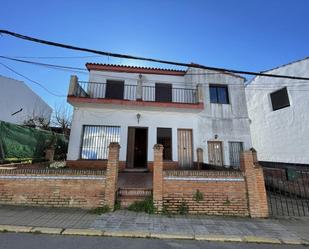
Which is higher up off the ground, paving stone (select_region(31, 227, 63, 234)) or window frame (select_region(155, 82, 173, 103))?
window frame (select_region(155, 82, 173, 103))

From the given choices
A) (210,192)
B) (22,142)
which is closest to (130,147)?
(22,142)

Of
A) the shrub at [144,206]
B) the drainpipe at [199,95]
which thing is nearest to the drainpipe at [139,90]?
the drainpipe at [199,95]

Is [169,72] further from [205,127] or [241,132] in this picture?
[241,132]

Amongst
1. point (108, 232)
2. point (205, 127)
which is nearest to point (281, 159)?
point (205, 127)

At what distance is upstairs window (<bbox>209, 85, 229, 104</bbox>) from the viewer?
11609 mm

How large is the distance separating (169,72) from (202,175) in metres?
8.26

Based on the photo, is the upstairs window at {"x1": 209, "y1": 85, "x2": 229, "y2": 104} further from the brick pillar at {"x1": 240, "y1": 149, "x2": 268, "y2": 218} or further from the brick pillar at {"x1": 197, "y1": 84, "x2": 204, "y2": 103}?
the brick pillar at {"x1": 240, "y1": 149, "x2": 268, "y2": 218}

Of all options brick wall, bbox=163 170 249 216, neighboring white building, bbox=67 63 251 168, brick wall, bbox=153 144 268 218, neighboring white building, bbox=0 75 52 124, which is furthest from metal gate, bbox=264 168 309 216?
neighboring white building, bbox=0 75 52 124

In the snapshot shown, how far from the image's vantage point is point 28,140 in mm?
9461

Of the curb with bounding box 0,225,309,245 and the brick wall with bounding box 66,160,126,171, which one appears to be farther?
the brick wall with bounding box 66,160,126,171

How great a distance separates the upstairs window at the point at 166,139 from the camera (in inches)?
403

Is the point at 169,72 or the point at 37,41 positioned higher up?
the point at 169,72

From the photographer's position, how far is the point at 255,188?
17.4 feet

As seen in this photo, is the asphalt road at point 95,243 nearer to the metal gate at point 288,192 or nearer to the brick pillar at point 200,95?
the metal gate at point 288,192
